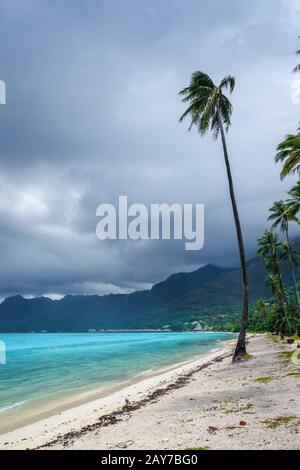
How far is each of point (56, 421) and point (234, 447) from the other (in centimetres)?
1008

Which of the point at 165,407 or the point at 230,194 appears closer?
the point at 165,407

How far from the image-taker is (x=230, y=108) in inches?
1089

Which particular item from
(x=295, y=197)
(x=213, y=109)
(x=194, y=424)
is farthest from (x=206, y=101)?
(x=194, y=424)

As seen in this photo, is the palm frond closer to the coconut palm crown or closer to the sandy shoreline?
the coconut palm crown

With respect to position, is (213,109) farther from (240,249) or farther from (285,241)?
(285,241)

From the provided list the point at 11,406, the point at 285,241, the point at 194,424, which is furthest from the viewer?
the point at 285,241

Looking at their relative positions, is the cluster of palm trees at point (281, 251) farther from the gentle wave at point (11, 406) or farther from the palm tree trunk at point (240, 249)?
the gentle wave at point (11, 406)

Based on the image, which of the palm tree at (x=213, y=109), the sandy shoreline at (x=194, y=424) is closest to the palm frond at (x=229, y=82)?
the palm tree at (x=213, y=109)

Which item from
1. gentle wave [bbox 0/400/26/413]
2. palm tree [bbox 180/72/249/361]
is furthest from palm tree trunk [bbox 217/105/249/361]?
gentle wave [bbox 0/400/26/413]

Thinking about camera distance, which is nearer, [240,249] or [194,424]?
[194,424]

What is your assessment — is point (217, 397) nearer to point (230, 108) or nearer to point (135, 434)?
point (135, 434)

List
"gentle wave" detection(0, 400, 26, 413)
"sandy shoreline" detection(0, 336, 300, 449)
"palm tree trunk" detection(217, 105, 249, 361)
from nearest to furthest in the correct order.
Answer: "sandy shoreline" detection(0, 336, 300, 449) < "gentle wave" detection(0, 400, 26, 413) < "palm tree trunk" detection(217, 105, 249, 361)

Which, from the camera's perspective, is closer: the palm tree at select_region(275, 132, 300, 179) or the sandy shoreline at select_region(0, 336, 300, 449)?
the sandy shoreline at select_region(0, 336, 300, 449)
